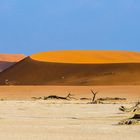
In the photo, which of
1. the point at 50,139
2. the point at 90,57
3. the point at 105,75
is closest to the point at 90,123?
the point at 50,139

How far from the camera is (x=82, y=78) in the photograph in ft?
197

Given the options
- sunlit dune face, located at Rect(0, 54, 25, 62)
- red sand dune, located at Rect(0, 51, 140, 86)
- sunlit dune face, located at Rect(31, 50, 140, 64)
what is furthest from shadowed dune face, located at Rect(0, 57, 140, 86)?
sunlit dune face, located at Rect(0, 54, 25, 62)

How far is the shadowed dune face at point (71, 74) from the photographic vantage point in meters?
56.6

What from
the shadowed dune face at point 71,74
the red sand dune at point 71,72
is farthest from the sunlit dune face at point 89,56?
the shadowed dune face at point 71,74

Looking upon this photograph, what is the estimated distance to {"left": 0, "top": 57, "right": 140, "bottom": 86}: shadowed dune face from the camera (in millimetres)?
56562

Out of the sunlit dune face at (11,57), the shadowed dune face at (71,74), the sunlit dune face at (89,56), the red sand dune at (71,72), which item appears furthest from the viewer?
the sunlit dune face at (11,57)

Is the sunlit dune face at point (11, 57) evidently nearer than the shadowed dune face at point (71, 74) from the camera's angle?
No

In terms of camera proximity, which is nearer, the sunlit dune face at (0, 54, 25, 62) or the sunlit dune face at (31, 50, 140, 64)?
the sunlit dune face at (31, 50, 140, 64)

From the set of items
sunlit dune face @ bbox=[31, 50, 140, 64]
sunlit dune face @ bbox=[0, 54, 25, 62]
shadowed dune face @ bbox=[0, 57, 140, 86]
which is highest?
sunlit dune face @ bbox=[0, 54, 25, 62]

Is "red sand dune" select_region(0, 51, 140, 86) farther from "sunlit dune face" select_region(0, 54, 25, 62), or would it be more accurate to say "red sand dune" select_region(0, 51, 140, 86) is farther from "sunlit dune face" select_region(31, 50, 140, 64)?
"sunlit dune face" select_region(0, 54, 25, 62)

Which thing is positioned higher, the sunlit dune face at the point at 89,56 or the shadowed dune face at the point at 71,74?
the sunlit dune face at the point at 89,56

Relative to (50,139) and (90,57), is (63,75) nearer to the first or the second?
(90,57)

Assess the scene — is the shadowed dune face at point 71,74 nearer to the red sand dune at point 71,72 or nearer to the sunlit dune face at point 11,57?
the red sand dune at point 71,72

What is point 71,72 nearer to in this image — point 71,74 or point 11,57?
point 71,74
